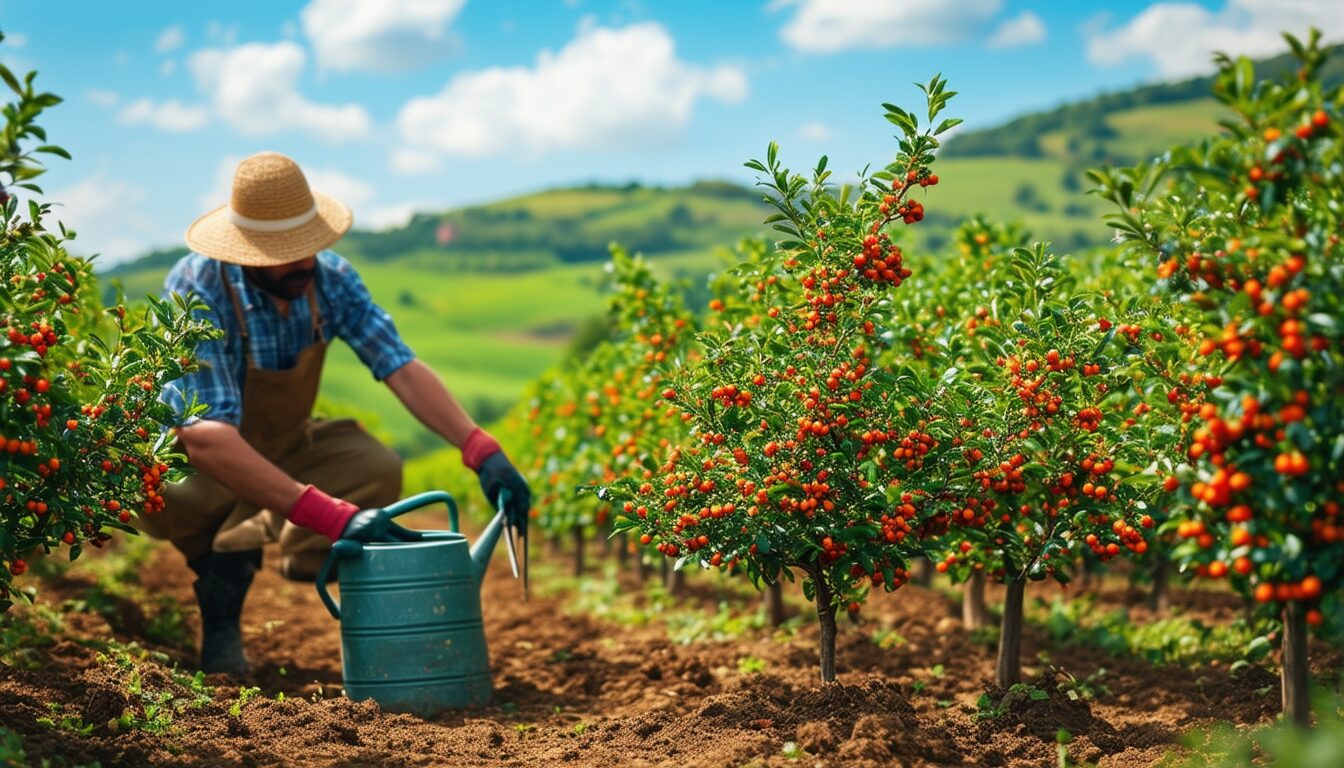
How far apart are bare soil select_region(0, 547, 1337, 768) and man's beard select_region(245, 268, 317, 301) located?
5.64 feet

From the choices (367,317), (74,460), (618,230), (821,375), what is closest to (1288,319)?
(821,375)

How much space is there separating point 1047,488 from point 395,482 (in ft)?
11.0

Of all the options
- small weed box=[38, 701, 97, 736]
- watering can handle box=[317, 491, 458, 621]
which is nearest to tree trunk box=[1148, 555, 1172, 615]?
watering can handle box=[317, 491, 458, 621]

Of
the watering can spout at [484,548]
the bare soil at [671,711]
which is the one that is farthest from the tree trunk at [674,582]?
the watering can spout at [484,548]

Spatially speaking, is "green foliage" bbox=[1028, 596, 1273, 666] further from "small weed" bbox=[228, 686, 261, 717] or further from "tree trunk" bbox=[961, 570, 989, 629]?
"small weed" bbox=[228, 686, 261, 717]

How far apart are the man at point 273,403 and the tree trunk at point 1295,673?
3.01 m

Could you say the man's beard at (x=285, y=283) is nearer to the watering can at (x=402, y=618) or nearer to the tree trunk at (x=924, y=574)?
the watering can at (x=402, y=618)

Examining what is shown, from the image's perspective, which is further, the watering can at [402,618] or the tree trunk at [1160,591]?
the tree trunk at [1160,591]

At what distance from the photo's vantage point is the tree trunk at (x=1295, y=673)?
365cm

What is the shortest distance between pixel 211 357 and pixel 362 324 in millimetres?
823

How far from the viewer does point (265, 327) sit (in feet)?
19.0

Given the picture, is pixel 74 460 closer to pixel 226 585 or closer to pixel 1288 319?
pixel 226 585

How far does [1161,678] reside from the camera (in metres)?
5.37

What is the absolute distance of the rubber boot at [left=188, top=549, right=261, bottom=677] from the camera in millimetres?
5613
